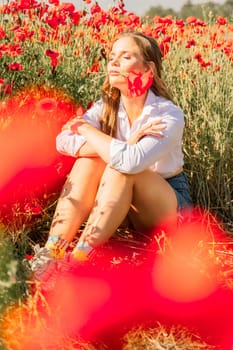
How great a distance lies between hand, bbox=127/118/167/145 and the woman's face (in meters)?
0.20

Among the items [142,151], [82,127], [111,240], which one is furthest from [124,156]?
[111,240]

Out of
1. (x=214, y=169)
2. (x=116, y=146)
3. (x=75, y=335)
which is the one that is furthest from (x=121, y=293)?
(x=214, y=169)

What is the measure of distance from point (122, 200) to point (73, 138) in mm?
332

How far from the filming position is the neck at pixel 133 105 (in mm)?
2830

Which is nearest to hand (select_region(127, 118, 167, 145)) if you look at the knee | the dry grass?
the knee

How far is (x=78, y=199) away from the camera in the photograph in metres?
2.67

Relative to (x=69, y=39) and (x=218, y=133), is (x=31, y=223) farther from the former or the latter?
(x=69, y=39)

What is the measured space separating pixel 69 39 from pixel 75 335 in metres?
2.17

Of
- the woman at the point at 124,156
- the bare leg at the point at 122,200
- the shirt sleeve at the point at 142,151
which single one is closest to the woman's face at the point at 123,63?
the woman at the point at 124,156

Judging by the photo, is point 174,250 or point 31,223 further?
point 31,223

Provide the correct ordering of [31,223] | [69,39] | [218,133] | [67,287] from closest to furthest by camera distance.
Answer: [67,287]
[31,223]
[218,133]
[69,39]

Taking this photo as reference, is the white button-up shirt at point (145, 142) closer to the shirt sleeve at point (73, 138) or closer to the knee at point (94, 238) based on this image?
the shirt sleeve at point (73, 138)

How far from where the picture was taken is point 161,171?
112 inches

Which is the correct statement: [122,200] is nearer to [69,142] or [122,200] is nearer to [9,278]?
[69,142]
